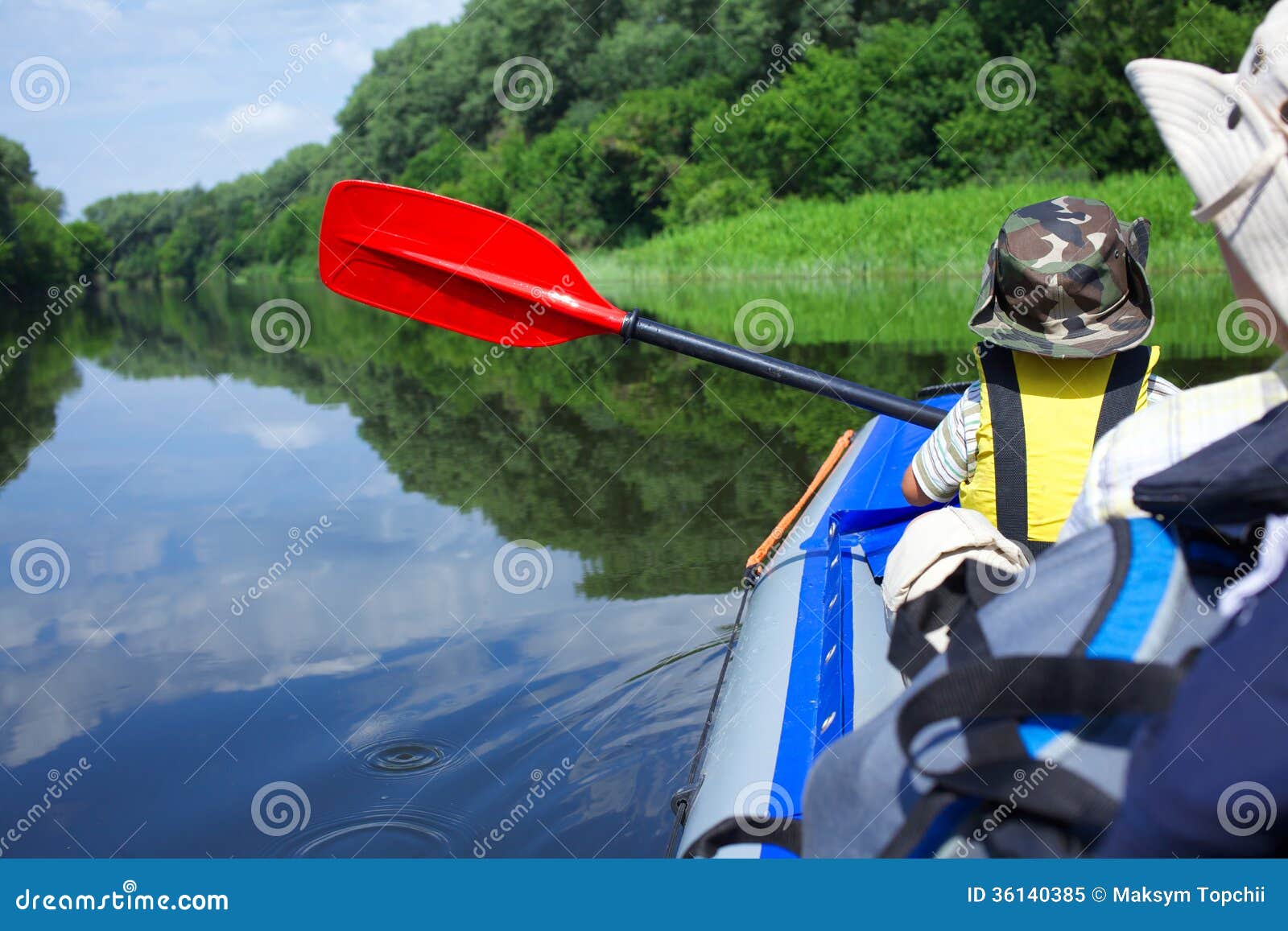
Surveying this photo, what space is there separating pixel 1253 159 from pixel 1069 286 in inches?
40.8

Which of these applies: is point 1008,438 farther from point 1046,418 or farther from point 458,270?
point 458,270

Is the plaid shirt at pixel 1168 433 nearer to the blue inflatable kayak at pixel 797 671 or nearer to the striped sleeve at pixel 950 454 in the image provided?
the blue inflatable kayak at pixel 797 671

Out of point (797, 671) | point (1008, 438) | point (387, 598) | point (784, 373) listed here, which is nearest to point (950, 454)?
point (1008, 438)

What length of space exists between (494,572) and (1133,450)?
3344 mm

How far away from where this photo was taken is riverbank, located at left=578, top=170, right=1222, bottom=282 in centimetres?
1218

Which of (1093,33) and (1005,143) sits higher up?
(1093,33)

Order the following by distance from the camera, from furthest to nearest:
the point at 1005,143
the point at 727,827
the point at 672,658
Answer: the point at 1005,143, the point at 672,658, the point at 727,827

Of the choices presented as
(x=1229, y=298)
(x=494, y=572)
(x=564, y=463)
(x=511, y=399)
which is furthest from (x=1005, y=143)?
(x=494, y=572)

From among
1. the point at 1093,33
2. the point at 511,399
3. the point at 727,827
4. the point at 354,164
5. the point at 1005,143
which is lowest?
the point at 727,827

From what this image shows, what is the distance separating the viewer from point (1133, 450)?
2.70 ft

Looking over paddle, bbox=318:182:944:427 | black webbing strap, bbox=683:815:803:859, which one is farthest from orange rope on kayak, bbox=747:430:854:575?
black webbing strap, bbox=683:815:803:859

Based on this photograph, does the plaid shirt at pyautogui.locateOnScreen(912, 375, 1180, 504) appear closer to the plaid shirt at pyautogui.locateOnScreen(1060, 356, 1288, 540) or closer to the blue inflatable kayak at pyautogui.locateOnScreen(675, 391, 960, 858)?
the blue inflatable kayak at pyautogui.locateOnScreen(675, 391, 960, 858)

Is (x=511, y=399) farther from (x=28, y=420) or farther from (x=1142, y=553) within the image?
(x=1142, y=553)

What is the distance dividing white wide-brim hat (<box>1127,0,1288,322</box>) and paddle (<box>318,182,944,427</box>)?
2.03m
